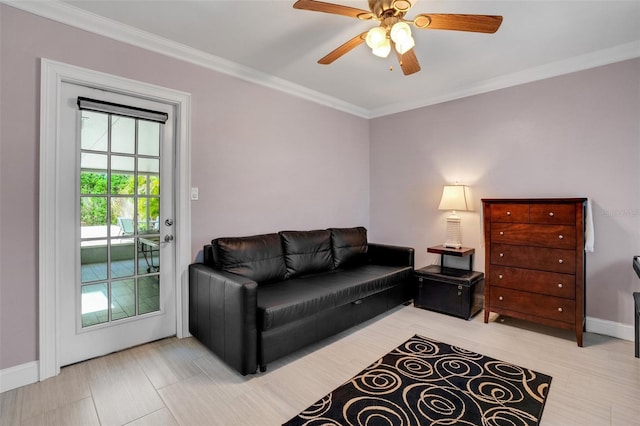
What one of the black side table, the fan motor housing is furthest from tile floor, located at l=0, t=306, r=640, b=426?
the fan motor housing

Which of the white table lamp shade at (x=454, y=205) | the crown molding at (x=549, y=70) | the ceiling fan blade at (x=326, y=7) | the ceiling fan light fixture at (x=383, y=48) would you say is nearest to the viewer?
the ceiling fan blade at (x=326, y=7)

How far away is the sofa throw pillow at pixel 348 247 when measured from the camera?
3.56 meters

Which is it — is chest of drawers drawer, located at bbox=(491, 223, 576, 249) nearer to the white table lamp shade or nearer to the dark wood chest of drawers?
the dark wood chest of drawers

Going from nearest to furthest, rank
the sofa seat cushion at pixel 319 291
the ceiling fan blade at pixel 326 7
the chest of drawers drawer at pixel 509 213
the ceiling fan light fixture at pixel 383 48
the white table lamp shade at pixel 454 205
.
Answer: the ceiling fan blade at pixel 326 7, the ceiling fan light fixture at pixel 383 48, the sofa seat cushion at pixel 319 291, the chest of drawers drawer at pixel 509 213, the white table lamp shade at pixel 454 205

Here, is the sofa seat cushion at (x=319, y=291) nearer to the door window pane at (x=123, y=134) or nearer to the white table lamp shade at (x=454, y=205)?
the white table lamp shade at (x=454, y=205)

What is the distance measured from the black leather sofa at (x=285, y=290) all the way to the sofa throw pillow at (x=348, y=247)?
11 millimetres

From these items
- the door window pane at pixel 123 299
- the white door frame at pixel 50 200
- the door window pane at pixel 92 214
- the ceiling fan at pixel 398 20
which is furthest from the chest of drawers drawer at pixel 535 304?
the white door frame at pixel 50 200

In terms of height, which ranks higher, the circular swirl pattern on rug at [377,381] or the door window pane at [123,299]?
the door window pane at [123,299]

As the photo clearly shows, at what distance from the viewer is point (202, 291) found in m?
2.52

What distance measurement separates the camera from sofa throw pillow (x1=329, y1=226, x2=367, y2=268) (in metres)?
3.56

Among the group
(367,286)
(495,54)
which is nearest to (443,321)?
(367,286)

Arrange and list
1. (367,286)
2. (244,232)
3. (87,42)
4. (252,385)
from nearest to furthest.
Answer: (252,385) < (87,42) < (367,286) < (244,232)

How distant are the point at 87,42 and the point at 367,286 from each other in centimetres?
295

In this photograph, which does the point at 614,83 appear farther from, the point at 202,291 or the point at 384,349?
the point at 202,291
